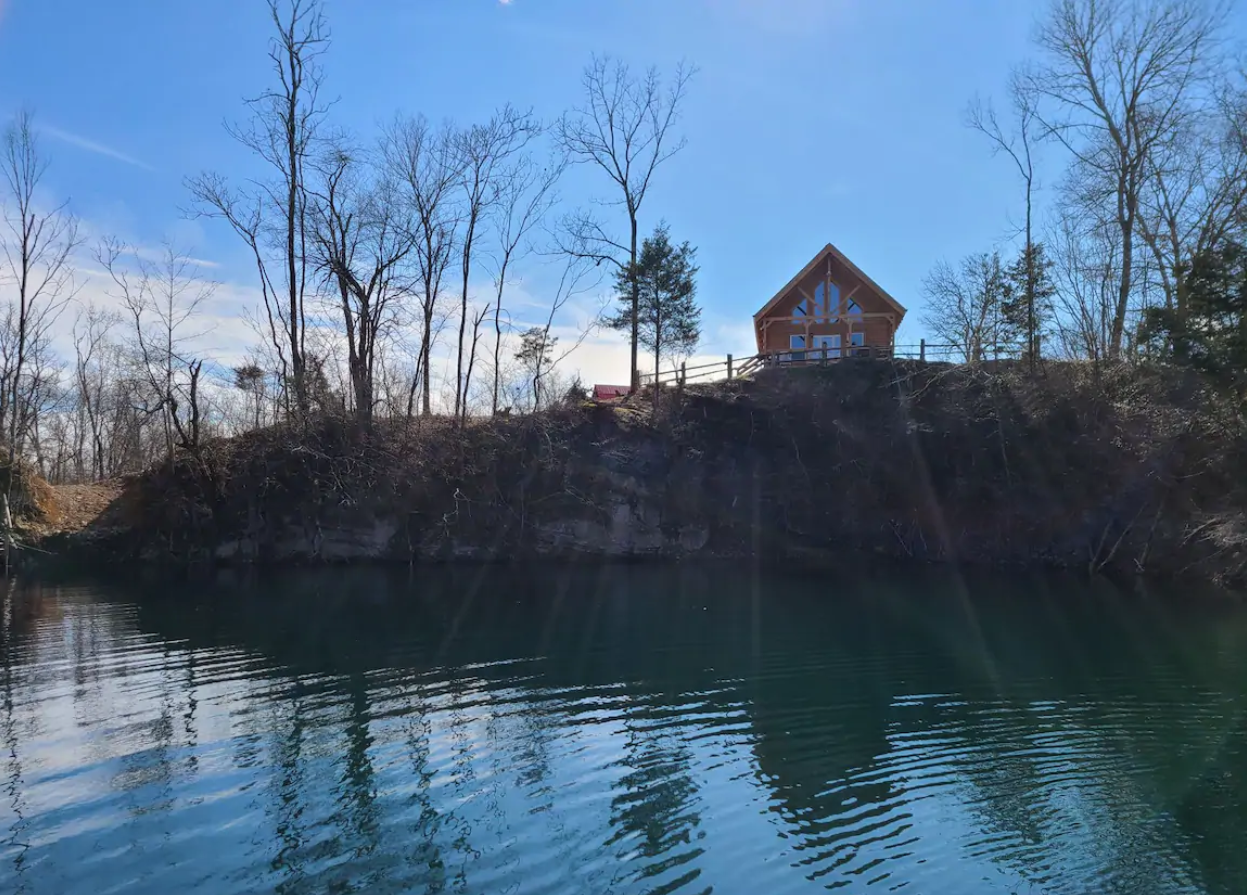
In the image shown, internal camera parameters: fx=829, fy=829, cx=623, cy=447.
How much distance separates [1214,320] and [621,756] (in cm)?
2095

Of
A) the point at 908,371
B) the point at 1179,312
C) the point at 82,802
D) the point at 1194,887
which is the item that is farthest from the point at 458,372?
the point at 1194,887

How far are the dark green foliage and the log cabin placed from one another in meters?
16.5

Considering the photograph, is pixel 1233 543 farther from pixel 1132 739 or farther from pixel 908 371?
pixel 1132 739

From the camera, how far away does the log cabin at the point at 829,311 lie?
39.5 meters

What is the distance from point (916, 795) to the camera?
8852 millimetres

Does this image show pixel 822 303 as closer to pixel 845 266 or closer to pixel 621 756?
pixel 845 266

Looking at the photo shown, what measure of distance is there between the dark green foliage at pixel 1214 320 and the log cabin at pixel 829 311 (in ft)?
54.2

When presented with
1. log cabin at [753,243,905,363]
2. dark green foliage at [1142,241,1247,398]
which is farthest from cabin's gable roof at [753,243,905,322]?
dark green foliage at [1142,241,1247,398]

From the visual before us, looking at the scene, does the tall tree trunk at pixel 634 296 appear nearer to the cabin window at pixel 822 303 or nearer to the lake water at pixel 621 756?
the cabin window at pixel 822 303

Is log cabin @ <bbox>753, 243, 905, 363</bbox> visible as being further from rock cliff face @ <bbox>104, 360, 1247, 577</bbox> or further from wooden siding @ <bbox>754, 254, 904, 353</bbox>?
A: rock cliff face @ <bbox>104, 360, 1247, 577</bbox>

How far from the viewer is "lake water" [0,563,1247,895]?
714cm

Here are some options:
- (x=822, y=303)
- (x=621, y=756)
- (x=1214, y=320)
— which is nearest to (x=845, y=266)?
(x=822, y=303)

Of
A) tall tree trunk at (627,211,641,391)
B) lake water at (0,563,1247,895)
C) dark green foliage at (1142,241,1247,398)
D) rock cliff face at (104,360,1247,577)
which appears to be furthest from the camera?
tall tree trunk at (627,211,641,391)

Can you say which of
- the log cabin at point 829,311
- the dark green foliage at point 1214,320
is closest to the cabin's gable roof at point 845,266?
the log cabin at point 829,311
